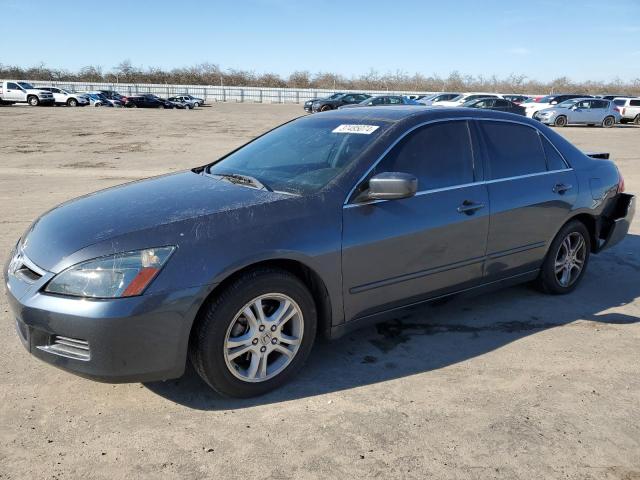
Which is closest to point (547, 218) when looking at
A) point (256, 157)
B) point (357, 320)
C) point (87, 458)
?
point (357, 320)

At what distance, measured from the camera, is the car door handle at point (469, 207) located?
3.86m

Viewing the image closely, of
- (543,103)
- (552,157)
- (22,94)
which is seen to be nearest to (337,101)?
(543,103)

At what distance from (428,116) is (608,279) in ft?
9.44

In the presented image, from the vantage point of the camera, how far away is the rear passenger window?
4.19 m

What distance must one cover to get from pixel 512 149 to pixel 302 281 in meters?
2.18

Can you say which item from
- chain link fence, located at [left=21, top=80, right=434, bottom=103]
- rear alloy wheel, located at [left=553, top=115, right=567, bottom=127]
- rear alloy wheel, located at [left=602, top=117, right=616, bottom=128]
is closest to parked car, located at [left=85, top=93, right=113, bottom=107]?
chain link fence, located at [left=21, top=80, right=434, bottom=103]

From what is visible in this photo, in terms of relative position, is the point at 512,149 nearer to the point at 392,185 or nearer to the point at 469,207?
the point at 469,207

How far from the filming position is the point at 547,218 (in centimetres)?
450

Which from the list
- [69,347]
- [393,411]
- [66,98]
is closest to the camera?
[69,347]

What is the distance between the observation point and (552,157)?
4652 millimetres

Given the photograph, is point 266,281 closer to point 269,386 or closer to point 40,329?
point 269,386

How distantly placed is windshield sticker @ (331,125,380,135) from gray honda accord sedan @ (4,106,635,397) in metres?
0.01

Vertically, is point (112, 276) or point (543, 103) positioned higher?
point (543, 103)

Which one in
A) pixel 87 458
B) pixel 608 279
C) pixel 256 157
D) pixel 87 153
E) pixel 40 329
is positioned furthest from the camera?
pixel 87 153
